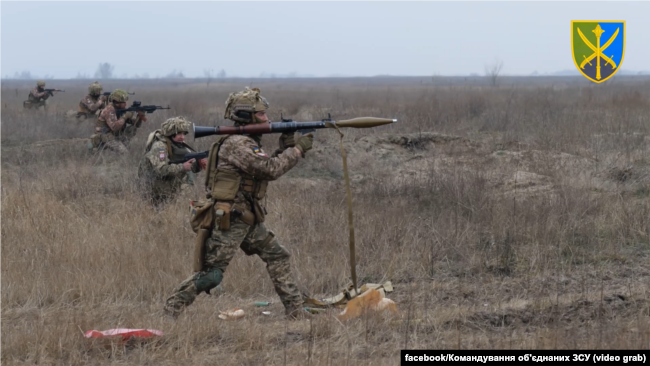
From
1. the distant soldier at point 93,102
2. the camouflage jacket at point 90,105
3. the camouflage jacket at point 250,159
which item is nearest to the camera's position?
the camouflage jacket at point 250,159

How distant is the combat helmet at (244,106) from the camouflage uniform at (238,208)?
0.05ft

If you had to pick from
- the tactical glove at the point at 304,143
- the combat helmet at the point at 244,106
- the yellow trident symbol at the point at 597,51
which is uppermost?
the yellow trident symbol at the point at 597,51

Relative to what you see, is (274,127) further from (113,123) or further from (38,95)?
(38,95)

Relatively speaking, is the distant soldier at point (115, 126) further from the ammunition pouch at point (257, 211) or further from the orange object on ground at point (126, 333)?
the orange object on ground at point (126, 333)

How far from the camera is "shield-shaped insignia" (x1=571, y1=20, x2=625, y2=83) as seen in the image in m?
12.3

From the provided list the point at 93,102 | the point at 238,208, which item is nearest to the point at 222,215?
the point at 238,208

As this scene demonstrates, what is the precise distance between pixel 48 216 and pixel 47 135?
7.72 m

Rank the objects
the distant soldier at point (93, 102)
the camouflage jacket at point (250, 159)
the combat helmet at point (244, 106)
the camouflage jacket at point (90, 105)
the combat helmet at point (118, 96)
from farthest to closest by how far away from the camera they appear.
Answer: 1. the camouflage jacket at point (90, 105)
2. the distant soldier at point (93, 102)
3. the combat helmet at point (118, 96)
4. the combat helmet at point (244, 106)
5. the camouflage jacket at point (250, 159)

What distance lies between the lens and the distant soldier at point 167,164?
7496 mm

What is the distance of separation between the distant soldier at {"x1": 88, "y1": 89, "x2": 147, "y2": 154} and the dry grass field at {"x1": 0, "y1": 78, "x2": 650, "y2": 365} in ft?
0.76

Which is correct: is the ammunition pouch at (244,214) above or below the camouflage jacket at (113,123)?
below

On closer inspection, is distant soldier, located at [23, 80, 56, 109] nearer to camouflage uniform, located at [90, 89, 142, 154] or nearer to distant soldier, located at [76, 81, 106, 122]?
distant soldier, located at [76, 81, 106, 122]

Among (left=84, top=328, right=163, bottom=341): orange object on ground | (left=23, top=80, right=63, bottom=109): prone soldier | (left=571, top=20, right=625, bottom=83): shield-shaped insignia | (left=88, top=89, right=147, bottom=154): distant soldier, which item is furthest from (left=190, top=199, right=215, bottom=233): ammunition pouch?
(left=23, top=80, right=63, bottom=109): prone soldier

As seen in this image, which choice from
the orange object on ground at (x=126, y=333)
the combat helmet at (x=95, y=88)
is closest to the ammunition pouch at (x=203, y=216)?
the orange object on ground at (x=126, y=333)
